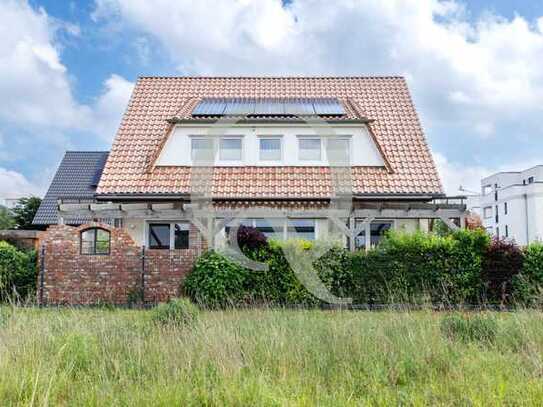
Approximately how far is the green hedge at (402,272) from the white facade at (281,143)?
6313 mm

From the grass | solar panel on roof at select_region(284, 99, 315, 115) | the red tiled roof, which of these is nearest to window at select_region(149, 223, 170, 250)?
the red tiled roof

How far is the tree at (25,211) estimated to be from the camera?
98.4 feet

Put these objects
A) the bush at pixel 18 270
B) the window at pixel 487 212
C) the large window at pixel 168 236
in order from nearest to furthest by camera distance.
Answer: the bush at pixel 18 270
the large window at pixel 168 236
the window at pixel 487 212

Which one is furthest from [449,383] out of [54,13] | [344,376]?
[54,13]

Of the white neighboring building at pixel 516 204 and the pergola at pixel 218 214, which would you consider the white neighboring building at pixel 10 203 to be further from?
the white neighboring building at pixel 516 204

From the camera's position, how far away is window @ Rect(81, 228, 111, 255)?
12977 millimetres

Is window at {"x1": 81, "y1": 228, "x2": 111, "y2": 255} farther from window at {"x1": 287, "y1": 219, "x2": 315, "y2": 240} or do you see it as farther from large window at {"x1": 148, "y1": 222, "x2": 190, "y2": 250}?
window at {"x1": 287, "y1": 219, "x2": 315, "y2": 240}

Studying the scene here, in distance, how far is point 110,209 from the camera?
14.2 m

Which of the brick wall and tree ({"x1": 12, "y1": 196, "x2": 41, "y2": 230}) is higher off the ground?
tree ({"x1": 12, "y1": 196, "x2": 41, "y2": 230})

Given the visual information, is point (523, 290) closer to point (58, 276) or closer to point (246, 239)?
point (246, 239)

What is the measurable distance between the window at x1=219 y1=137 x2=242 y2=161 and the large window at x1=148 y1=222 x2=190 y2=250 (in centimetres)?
317

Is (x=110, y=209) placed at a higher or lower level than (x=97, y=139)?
lower

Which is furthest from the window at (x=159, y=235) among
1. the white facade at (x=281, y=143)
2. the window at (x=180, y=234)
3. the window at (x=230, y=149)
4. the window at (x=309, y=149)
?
the window at (x=309, y=149)

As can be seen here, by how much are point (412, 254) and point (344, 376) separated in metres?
7.74
